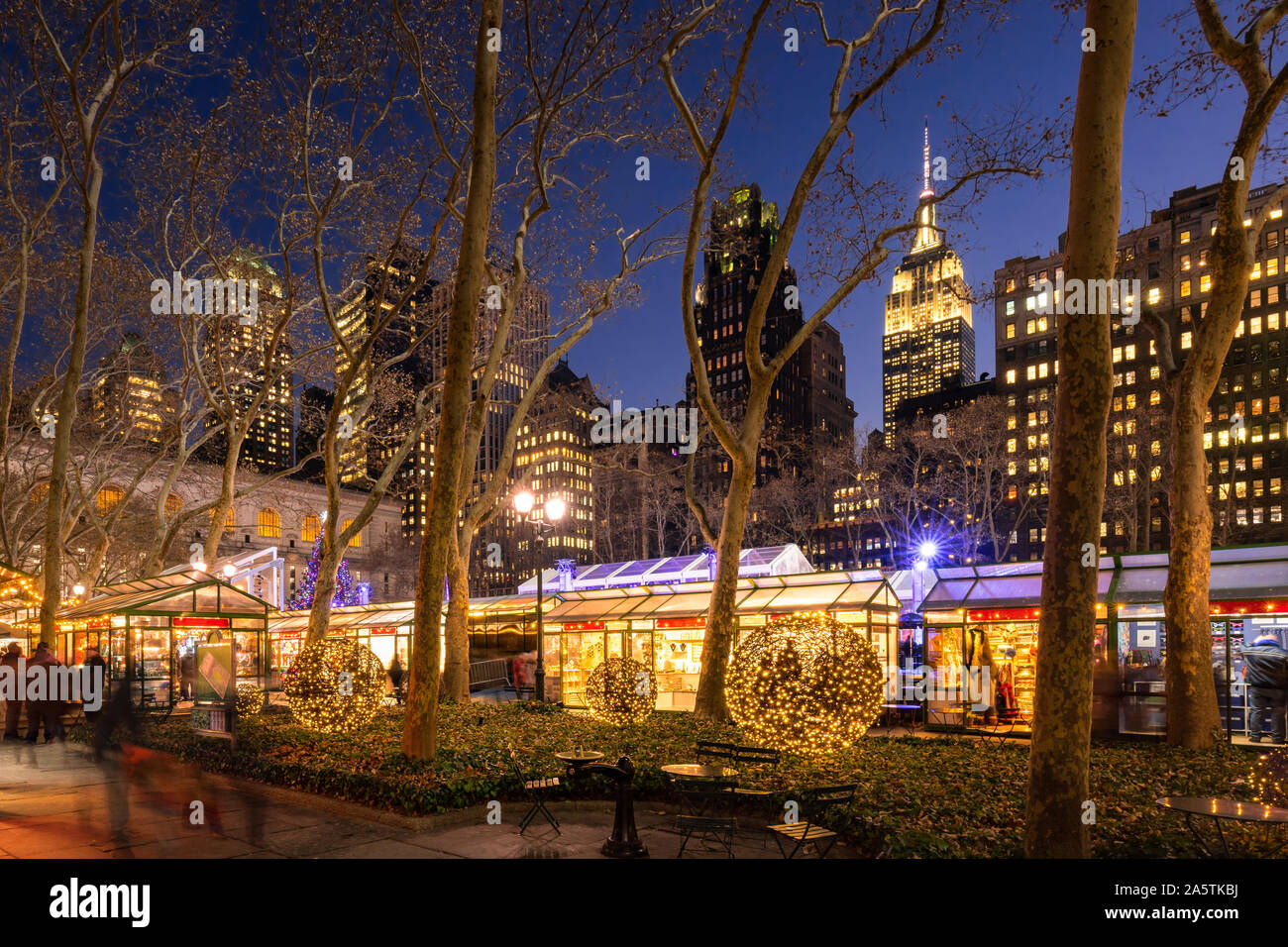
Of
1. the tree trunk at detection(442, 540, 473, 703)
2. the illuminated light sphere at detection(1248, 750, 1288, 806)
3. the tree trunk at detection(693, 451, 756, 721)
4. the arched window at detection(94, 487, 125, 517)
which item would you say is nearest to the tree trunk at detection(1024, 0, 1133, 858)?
the illuminated light sphere at detection(1248, 750, 1288, 806)

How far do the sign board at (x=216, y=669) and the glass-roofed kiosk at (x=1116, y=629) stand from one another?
46.9 ft

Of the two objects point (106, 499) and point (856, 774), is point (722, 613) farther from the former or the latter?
point (106, 499)

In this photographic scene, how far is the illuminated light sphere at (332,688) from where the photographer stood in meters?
13.9

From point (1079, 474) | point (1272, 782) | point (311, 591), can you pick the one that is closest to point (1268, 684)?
point (1272, 782)

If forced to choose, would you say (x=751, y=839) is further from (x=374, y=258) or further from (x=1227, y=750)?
(x=374, y=258)

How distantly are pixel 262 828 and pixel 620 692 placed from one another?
687 centimetres

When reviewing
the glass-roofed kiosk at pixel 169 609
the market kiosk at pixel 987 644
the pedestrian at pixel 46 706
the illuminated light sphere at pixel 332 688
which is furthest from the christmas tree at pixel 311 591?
the market kiosk at pixel 987 644

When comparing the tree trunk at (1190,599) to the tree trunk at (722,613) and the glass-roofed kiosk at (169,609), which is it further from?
the glass-roofed kiosk at (169,609)

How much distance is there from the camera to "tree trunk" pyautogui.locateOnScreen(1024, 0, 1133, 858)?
6348 millimetres

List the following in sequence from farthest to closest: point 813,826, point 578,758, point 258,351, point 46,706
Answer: point 258,351
point 46,706
point 578,758
point 813,826

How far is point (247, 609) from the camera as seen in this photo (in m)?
19.3

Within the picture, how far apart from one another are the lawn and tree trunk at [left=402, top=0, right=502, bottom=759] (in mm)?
794

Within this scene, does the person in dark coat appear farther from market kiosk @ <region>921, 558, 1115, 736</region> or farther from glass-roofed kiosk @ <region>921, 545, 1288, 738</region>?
market kiosk @ <region>921, 558, 1115, 736</region>

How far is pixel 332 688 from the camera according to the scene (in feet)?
45.7
